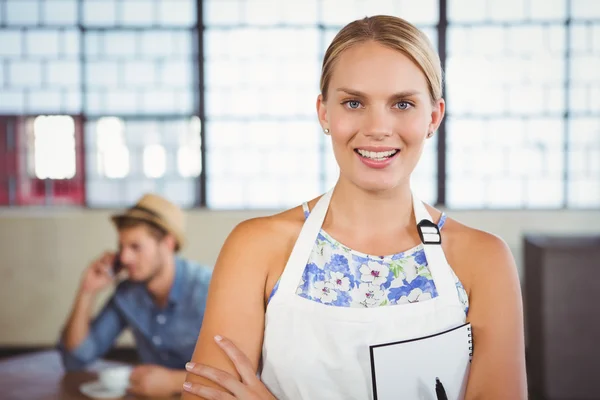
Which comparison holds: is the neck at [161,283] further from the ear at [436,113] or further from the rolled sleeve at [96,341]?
the ear at [436,113]

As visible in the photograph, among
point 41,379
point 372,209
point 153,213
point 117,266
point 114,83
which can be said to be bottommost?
point 41,379

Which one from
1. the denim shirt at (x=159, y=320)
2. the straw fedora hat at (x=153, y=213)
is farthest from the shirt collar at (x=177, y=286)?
the straw fedora hat at (x=153, y=213)

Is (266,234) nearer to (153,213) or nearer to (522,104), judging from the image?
(153,213)

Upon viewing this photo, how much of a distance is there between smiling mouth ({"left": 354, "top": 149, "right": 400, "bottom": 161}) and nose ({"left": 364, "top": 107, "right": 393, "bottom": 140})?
3cm

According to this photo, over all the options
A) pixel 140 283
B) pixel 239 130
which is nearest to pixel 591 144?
pixel 239 130

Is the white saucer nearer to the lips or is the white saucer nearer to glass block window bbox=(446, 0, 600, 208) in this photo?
the lips

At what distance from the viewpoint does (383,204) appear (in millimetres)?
1156

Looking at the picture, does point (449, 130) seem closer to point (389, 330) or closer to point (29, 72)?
point (29, 72)

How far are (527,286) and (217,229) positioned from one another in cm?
232

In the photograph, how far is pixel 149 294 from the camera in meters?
2.70

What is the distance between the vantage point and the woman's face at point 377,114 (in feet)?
3.46

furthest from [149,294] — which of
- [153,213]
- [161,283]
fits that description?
[153,213]

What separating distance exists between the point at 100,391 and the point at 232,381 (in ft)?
3.82

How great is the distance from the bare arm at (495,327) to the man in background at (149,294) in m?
1.63
